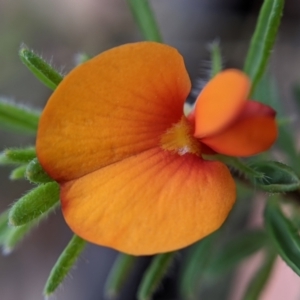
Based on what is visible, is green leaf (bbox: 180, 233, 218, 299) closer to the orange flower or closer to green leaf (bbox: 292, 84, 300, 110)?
green leaf (bbox: 292, 84, 300, 110)

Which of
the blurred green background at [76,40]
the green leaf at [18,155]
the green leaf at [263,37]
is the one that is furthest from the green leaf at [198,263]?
the blurred green background at [76,40]

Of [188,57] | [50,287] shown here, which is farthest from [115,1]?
[50,287]

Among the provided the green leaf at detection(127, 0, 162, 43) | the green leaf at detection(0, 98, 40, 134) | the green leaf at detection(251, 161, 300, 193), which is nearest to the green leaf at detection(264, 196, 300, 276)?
the green leaf at detection(251, 161, 300, 193)

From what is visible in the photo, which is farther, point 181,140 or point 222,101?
point 181,140

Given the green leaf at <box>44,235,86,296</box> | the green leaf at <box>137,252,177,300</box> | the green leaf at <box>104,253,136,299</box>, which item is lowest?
the green leaf at <box>104,253,136,299</box>

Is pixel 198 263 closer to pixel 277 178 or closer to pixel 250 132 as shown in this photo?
pixel 277 178

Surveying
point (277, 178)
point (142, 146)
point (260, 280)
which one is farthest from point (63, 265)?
point (260, 280)
